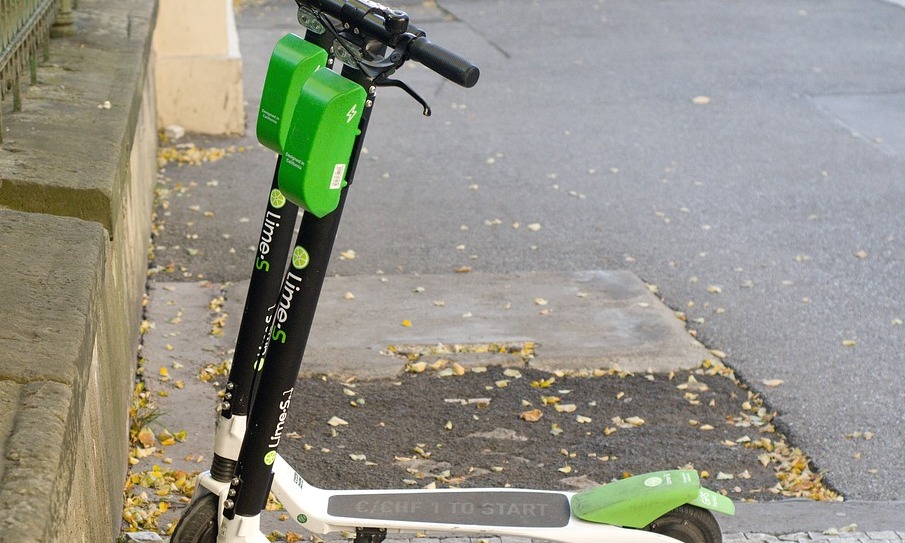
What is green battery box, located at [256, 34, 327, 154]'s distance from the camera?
2.54 m

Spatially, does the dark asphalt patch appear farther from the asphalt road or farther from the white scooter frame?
the white scooter frame

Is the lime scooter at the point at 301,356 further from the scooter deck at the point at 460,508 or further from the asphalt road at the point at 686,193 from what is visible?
the asphalt road at the point at 686,193

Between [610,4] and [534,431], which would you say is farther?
[610,4]

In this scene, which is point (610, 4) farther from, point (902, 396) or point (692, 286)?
point (902, 396)

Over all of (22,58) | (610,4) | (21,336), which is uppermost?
(21,336)

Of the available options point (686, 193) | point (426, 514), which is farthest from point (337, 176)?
point (686, 193)

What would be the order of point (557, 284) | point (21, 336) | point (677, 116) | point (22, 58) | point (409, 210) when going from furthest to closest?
1. point (677, 116)
2. point (409, 210)
3. point (557, 284)
4. point (22, 58)
5. point (21, 336)

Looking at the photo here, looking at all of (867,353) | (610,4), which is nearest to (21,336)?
(867,353)

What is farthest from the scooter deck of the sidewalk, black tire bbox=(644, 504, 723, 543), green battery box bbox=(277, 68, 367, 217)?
green battery box bbox=(277, 68, 367, 217)

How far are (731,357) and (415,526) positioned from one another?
100 inches

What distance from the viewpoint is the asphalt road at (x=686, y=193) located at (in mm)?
5195

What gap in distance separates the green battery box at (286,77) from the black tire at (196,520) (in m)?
1.00

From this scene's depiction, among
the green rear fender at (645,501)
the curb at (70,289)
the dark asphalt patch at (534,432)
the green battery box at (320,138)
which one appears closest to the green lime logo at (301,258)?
the green battery box at (320,138)

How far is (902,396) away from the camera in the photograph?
477 cm
